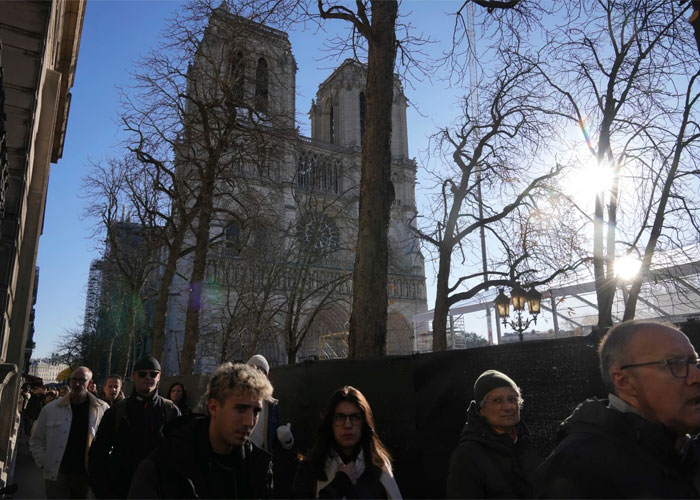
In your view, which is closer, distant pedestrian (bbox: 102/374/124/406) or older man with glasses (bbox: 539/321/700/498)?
older man with glasses (bbox: 539/321/700/498)

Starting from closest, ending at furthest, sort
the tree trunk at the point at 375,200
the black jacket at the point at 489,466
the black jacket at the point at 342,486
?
the black jacket at the point at 489,466
the black jacket at the point at 342,486
the tree trunk at the point at 375,200

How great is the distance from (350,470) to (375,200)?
14.5 ft

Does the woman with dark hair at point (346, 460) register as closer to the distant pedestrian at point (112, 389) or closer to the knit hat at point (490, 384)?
the knit hat at point (490, 384)

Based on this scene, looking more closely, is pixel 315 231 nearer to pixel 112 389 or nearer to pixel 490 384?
pixel 112 389

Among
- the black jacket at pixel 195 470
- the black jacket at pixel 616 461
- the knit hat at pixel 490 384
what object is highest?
the knit hat at pixel 490 384

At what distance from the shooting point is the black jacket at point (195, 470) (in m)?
2.15

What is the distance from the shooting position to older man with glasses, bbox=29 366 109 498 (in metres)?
4.91

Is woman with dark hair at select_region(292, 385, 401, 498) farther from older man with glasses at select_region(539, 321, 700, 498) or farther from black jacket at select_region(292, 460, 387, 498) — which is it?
older man with glasses at select_region(539, 321, 700, 498)

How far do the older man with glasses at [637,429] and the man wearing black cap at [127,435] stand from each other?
2.84 meters

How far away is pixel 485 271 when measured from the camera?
51.6 ft

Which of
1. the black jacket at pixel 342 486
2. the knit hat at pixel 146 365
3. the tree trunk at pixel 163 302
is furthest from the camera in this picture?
the tree trunk at pixel 163 302

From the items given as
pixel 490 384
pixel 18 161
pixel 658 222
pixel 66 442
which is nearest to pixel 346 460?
pixel 490 384

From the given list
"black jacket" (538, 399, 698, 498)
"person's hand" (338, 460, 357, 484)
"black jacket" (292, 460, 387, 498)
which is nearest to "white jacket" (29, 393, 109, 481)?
"black jacket" (292, 460, 387, 498)

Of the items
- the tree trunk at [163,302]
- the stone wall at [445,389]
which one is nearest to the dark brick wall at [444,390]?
the stone wall at [445,389]
